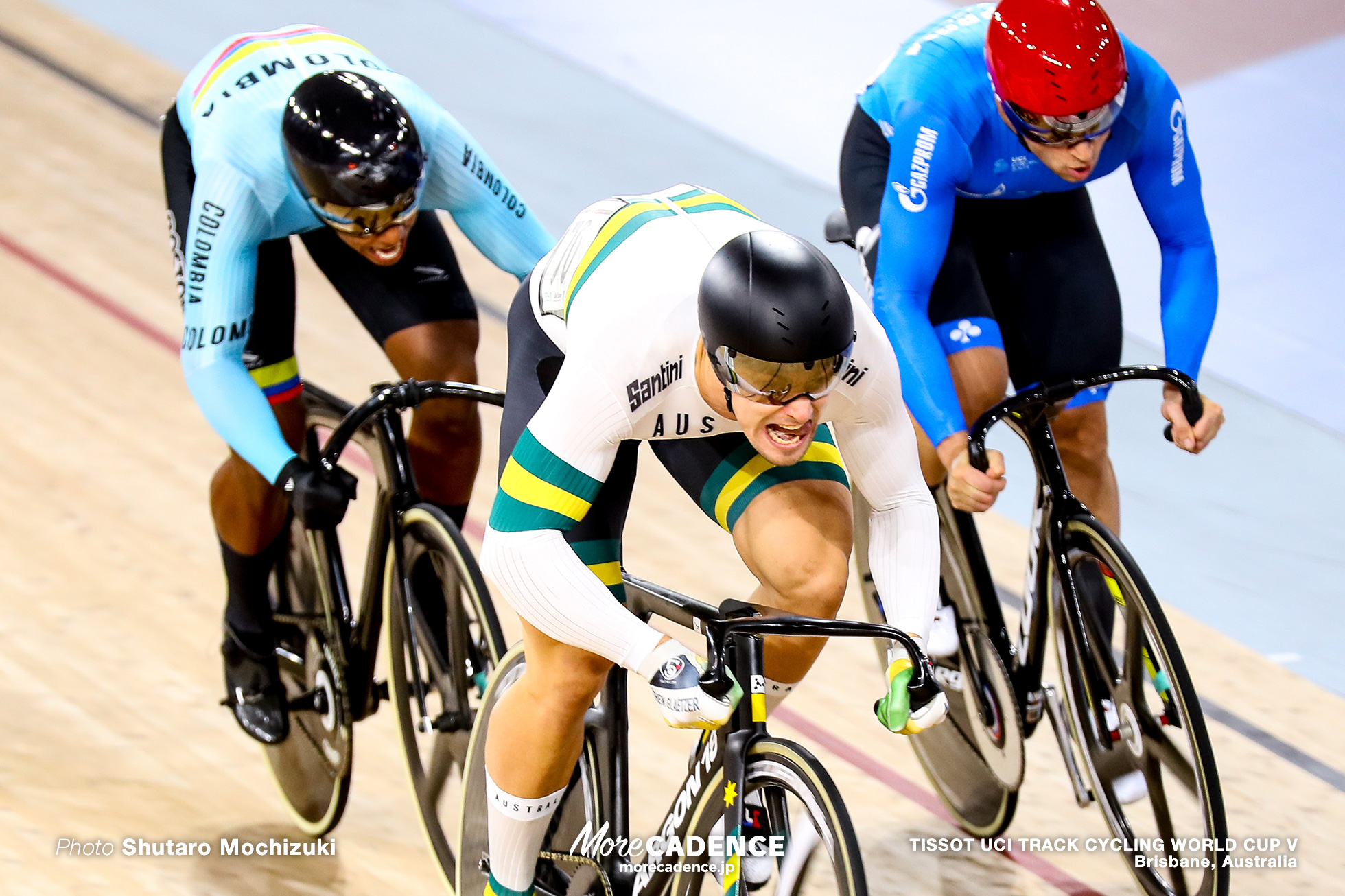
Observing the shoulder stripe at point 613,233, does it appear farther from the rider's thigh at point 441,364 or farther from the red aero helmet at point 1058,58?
the rider's thigh at point 441,364

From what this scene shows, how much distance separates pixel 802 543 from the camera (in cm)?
217

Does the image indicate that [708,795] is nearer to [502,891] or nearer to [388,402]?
[502,891]

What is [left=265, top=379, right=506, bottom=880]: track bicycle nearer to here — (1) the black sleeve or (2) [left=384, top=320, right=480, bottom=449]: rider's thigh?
(2) [left=384, top=320, right=480, bottom=449]: rider's thigh

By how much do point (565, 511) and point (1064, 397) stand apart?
1116mm

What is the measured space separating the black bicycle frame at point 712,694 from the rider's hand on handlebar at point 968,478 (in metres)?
0.62

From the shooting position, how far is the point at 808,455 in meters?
2.27

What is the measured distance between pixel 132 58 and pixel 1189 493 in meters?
5.52

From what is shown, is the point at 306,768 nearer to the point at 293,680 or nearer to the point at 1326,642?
the point at 293,680

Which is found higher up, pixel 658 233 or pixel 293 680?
pixel 658 233

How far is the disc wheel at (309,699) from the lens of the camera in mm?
3143

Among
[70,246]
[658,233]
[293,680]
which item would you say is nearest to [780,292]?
[658,233]

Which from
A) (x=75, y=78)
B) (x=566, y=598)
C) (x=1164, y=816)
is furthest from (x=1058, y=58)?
(x=75, y=78)

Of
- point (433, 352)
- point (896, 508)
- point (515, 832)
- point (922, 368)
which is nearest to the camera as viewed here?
point (896, 508)

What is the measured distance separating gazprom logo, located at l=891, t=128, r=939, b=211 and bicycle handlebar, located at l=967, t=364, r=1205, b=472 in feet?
1.30
